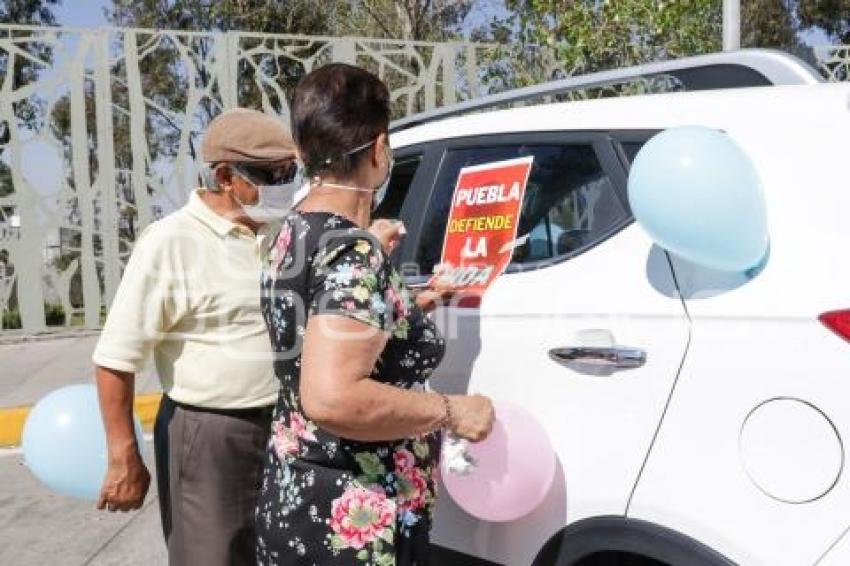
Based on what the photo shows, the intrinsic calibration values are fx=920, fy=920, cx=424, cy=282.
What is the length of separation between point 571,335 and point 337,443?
25.1 inches

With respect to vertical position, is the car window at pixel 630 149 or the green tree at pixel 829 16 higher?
the green tree at pixel 829 16

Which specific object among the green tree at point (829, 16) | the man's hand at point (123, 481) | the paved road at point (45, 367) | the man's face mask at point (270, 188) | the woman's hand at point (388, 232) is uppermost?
the green tree at point (829, 16)

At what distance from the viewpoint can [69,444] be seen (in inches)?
97.7

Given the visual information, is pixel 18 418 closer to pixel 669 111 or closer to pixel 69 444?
pixel 69 444

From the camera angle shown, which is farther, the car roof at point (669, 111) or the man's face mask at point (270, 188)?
the man's face mask at point (270, 188)

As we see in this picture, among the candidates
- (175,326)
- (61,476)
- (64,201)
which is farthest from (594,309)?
(64,201)

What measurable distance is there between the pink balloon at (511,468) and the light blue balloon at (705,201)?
53cm

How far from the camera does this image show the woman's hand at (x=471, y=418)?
1.88 meters

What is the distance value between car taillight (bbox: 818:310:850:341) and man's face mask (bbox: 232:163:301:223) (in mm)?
1316

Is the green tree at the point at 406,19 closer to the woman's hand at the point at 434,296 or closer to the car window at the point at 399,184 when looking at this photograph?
the car window at the point at 399,184

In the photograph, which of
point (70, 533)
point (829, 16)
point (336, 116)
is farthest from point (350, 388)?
point (829, 16)

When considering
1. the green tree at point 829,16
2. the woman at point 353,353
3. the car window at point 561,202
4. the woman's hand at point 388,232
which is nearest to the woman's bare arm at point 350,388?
the woman at point 353,353

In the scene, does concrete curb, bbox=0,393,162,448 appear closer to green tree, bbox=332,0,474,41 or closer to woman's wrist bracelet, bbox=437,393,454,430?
woman's wrist bracelet, bbox=437,393,454,430

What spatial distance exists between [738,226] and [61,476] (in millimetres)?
1871
